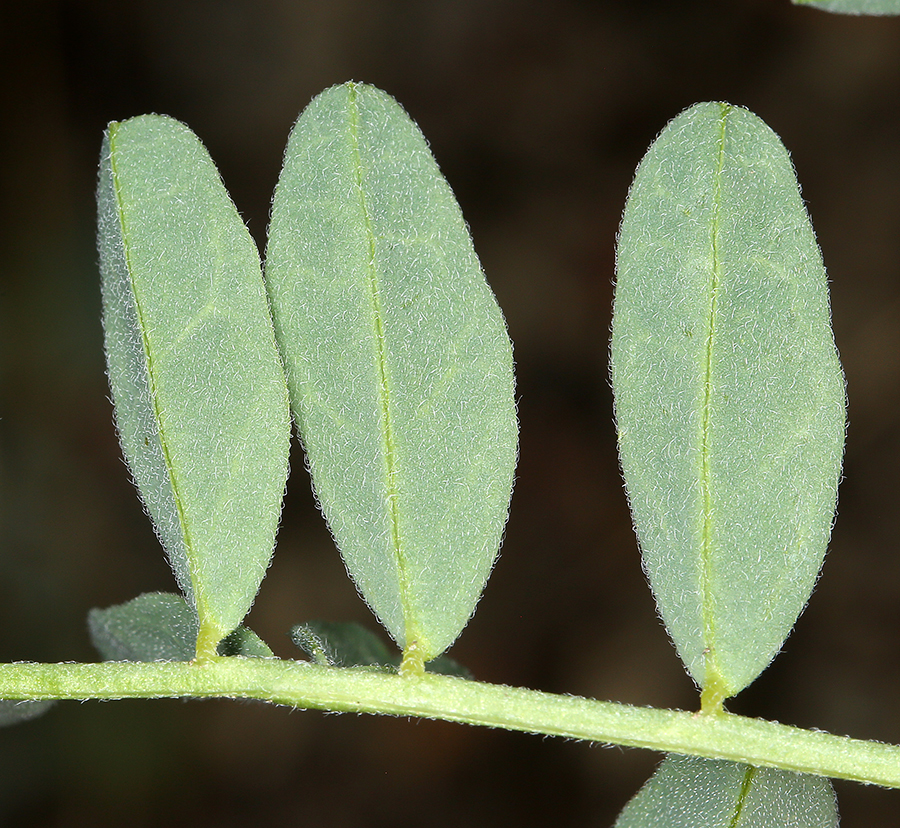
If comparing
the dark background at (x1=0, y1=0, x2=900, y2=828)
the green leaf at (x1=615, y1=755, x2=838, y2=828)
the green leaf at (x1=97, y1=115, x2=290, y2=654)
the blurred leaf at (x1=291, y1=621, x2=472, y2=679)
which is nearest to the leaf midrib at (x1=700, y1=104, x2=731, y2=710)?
the green leaf at (x1=615, y1=755, x2=838, y2=828)

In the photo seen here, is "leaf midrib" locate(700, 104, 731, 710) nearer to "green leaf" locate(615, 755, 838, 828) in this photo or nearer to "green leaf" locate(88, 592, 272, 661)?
"green leaf" locate(615, 755, 838, 828)

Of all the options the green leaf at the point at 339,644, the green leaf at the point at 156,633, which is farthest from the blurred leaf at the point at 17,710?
the green leaf at the point at 339,644

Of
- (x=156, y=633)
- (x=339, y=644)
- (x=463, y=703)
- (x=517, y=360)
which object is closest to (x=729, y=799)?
(x=463, y=703)

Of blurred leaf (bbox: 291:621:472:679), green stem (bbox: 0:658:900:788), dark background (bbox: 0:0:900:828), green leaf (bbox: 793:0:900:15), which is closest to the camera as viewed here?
green stem (bbox: 0:658:900:788)

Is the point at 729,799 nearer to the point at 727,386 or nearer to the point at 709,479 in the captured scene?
the point at 709,479

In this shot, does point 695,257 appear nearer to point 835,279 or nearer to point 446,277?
point 446,277

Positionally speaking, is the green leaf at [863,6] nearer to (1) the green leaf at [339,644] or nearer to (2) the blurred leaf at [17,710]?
(1) the green leaf at [339,644]
